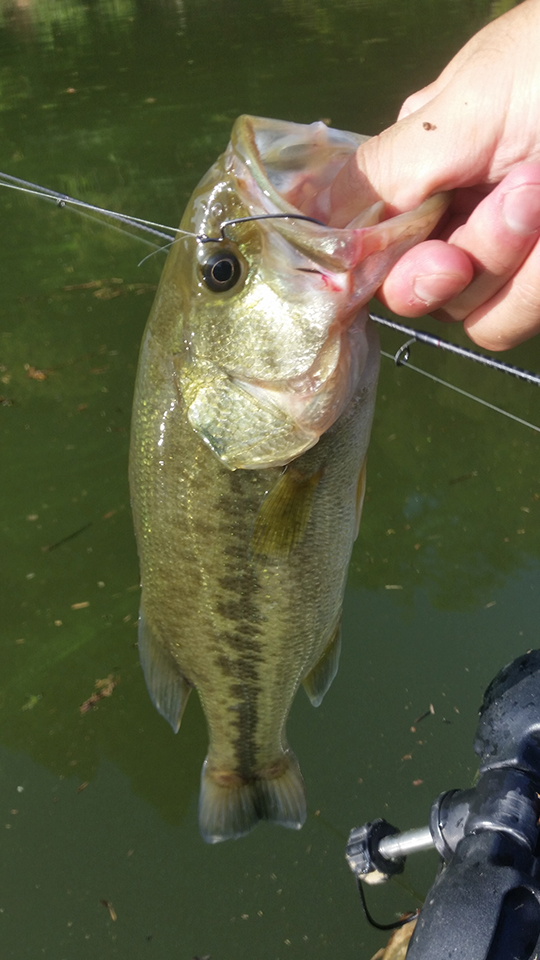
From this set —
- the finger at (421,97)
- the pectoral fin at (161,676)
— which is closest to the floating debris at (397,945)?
the pectoral fin at (161,676)

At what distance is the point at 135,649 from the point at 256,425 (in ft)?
6.40

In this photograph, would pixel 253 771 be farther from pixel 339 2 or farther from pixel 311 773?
pixel 339 2

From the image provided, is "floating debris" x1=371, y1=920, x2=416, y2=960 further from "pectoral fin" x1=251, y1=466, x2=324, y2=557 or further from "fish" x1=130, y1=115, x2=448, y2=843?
"pectoral fin" x1=251, y1=466, x2=324, y2=557

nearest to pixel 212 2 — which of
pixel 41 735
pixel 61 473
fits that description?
pixel 61 473

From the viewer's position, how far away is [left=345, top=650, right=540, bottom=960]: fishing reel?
1.05m

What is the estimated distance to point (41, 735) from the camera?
290cm

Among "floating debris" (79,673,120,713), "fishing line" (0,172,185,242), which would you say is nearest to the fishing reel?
"fishing line" (0,172,185,242)

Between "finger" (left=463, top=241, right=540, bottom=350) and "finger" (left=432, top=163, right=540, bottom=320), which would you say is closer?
"finger" (left=432, top=163, right=540, bottom=320)

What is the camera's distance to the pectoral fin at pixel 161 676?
1.81 meters

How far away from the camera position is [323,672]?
76.5 inches

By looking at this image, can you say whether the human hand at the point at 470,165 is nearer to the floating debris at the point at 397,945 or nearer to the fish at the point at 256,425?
the fish at the point at 256,425

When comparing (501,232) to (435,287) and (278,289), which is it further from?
(278,289)

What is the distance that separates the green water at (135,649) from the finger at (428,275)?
1899 millimetres

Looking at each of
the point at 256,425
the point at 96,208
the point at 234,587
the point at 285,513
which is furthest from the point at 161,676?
the point at 96,208
